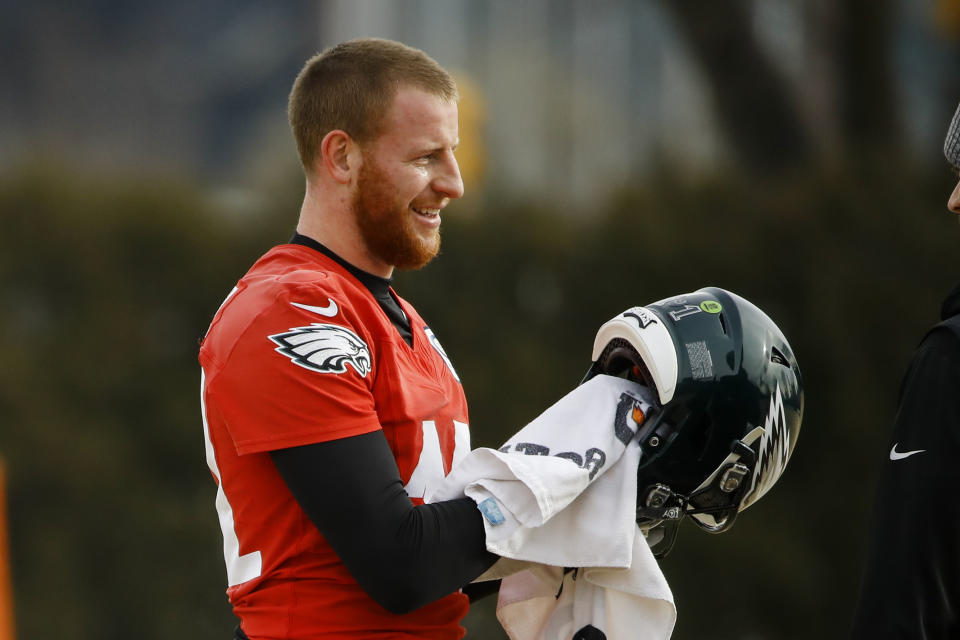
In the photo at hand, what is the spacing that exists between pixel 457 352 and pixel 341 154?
3.76 meters

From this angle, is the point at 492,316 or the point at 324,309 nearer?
the point at 324,309

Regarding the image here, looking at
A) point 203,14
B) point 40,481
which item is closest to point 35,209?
point 40,481

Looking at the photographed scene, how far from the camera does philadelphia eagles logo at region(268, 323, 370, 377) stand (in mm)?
2359

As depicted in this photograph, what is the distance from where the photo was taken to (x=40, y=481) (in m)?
6.15

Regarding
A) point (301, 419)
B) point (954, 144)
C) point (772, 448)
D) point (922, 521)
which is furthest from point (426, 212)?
point (922, 521)

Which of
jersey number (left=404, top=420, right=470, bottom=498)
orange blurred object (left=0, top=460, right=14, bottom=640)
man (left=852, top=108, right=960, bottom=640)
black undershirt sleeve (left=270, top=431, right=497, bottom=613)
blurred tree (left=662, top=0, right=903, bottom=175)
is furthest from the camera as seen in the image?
blurred tree (left=662, top=0, right=903, bottom=175)

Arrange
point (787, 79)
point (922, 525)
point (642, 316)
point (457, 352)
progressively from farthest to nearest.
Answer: point (787, 79) → point (457, 352) → point (642, 316) → point (922, 525)

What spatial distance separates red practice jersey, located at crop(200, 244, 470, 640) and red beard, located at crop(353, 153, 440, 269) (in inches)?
4.8

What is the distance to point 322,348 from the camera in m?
2.38

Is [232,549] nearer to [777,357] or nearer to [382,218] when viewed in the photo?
[382,218]

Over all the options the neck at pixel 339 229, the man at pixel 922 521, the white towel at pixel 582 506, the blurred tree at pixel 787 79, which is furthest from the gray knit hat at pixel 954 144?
the blurred tree at pixel 787 79

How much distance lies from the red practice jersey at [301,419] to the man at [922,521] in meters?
0.96

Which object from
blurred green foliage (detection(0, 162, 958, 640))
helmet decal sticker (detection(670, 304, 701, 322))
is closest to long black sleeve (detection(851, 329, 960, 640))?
helmet decal sticker (detection(670, 304, 701, 322))

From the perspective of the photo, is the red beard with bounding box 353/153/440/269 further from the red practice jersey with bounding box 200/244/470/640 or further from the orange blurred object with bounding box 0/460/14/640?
the orange blurred object with bounding box 0/460/14/640
